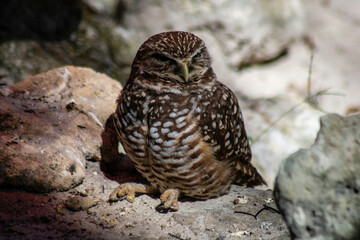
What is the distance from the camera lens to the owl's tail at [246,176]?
3.04 m

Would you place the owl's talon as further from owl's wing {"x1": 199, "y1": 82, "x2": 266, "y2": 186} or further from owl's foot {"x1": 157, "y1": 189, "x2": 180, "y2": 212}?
owl's wing {"x1": 199, "y1": 82, "x2": 266, "y2": 186}

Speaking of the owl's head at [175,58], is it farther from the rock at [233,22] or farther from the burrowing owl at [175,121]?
the rock at [233,22]

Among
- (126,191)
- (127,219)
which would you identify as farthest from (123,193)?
(127,219)

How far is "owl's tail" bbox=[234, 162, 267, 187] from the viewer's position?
304 cm

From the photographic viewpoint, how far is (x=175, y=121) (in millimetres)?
2578

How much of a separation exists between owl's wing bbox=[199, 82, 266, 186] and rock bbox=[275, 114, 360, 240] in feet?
2.94

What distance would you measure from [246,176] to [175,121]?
879mm

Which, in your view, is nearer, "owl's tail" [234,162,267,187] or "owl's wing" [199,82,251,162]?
"owl's wing" [199,82,251,162]

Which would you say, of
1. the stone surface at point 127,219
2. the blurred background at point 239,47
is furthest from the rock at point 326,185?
the blurred background at point 239,47

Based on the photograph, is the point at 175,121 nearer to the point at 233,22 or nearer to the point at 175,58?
the point at 175,58

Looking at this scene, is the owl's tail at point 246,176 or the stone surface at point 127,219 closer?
the stone surface at point 127,219

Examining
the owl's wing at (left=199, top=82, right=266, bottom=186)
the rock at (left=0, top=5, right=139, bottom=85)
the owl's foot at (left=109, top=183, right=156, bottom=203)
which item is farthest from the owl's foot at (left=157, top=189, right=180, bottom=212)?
the rock at (left=0, top=5, right=139, bottom=85)

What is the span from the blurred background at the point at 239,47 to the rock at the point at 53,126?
1.75 meters

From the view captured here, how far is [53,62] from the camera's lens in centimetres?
503
